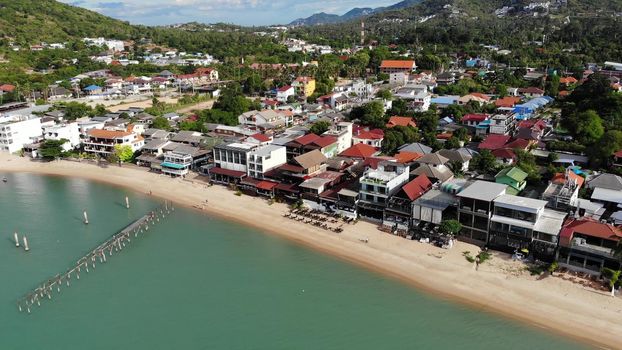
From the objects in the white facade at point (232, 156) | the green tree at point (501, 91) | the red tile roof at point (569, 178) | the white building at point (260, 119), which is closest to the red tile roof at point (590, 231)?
the red tile roof at point (569, 178)

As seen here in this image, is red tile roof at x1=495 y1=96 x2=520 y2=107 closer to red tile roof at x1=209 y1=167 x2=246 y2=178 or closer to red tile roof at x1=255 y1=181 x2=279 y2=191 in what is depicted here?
red tile roof at x1=255 y1=181 x2=279 y2=191

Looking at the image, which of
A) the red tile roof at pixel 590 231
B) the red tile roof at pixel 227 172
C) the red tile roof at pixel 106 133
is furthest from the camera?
the red tile roof at pixel 106 133

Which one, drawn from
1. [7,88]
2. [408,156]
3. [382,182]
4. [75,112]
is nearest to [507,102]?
[408,156]

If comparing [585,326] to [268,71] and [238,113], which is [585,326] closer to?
[238,113]

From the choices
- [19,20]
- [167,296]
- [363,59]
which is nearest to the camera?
[167,296]

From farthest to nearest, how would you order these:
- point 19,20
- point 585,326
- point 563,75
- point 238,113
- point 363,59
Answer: point 19,20 → point 363,59 → point 563,75 → point 238,113 → point 585,326

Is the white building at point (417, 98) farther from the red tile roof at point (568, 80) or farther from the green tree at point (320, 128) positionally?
the red tile roof at point (568, 80)

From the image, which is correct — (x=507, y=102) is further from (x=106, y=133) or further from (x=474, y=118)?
(x=106, y=133)

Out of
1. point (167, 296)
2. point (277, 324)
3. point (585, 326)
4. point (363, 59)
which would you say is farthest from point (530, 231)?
point (363, 59)
